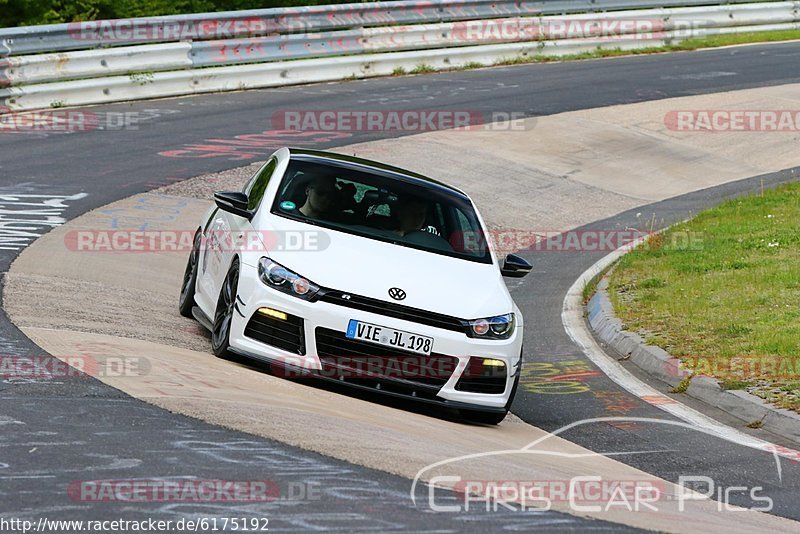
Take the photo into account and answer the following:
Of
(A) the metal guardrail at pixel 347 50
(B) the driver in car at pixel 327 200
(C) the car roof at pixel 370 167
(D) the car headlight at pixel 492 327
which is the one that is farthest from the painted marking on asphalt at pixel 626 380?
(A) the metal guardrail at pixel 347 50

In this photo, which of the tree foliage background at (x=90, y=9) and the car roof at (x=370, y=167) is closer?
the car roof at (x=370, y=167)

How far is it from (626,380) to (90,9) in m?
22.8

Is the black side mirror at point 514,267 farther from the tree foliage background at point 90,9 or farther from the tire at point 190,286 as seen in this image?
the tree foliage background at point 90,9

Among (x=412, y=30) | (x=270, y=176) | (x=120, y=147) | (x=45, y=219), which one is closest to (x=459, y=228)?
(x=270, y=176)

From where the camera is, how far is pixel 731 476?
25.6ft

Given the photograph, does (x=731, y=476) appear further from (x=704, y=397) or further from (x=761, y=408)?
A: (x=704, y=397)

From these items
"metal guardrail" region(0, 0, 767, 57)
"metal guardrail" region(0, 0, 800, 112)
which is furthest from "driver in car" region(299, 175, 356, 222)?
"metal guardrail" region(0, 0, 767, 57)

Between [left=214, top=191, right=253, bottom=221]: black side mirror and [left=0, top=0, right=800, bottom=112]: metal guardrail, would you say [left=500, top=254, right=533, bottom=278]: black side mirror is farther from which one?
[left=0, top=0, right=800, bottom=112]: metal guardrail

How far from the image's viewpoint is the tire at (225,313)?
8758 millimetres

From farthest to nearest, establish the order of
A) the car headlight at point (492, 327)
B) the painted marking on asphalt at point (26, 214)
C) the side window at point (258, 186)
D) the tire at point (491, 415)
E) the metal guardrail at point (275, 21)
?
the metal guardrail at point (275, 21), the painted marking on asphalt at point (26, 214), the side window at point (258, 186), the tire at point (491, 415), the car headlight at point (492, 327)

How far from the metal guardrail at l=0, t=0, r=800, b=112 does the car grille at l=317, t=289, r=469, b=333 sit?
13246mm

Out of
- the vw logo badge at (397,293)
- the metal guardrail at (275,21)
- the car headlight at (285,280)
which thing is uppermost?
the metal guardrail at (275,21)

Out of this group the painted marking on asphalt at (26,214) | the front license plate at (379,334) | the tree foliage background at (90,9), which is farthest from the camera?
the tree foliage background at (90,9)

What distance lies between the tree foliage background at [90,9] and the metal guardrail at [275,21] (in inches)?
176
